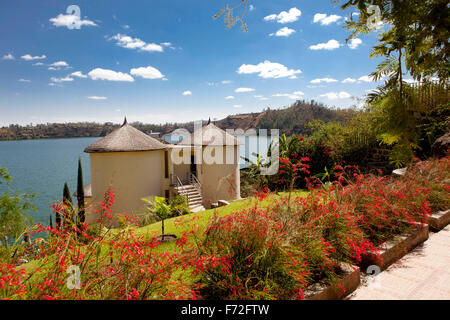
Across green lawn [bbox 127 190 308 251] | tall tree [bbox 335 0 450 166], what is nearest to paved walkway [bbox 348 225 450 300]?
tall tree [bbox 335 0 450 166]

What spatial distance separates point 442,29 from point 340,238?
2.60m

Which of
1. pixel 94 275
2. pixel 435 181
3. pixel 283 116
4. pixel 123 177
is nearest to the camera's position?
pixel 94 275

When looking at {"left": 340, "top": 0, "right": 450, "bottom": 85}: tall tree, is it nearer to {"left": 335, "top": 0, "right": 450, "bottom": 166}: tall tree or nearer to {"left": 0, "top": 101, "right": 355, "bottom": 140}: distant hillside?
{"left": 335, "top": 0, "right": 450, "bottom": 166}: tall tree

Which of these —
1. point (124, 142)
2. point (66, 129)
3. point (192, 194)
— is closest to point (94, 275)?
point (124, 142)

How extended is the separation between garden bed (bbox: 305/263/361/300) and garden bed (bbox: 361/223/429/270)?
0.49 metres

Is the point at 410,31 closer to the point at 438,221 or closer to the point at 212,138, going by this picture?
the point at 438,221

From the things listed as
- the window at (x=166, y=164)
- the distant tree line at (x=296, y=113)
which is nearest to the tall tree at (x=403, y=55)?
the window at (x=166, y=164)

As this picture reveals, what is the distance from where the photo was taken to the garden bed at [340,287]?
8.84ft

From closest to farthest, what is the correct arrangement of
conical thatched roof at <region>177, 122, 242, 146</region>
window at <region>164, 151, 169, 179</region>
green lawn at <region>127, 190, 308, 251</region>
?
green lawn at <region>127, 190, 308, 251</region>, conical thatched roof at <region>177, 122, 242, 146</region>, window at <region>164, 151, 169, 179</region>

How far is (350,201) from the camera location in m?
4.32

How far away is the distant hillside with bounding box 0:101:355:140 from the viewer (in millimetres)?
21761

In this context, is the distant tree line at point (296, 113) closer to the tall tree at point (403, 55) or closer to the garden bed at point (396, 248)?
the garden bed at point (396, 248)

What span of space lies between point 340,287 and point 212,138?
15426 millimetres

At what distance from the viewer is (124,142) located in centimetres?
1664
